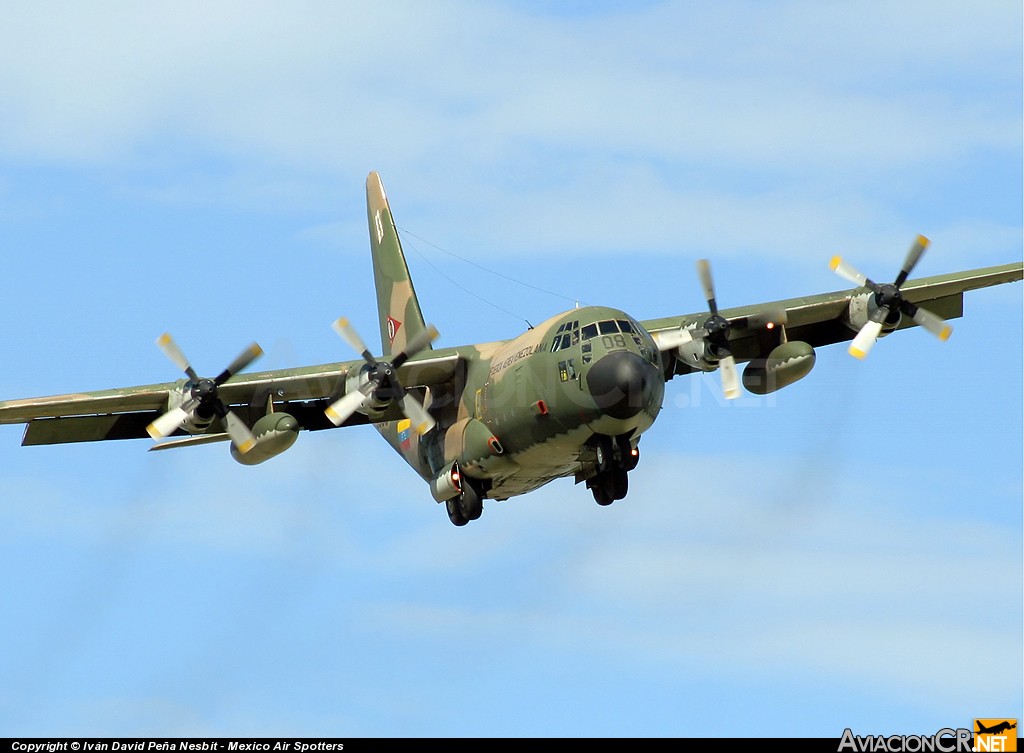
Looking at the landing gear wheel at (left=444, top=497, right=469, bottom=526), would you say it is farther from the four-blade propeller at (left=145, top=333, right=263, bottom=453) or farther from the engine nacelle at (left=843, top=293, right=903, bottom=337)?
the engine nacelle at (left=843, top=293, right=903, bottom=337)

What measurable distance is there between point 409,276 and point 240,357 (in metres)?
8.07

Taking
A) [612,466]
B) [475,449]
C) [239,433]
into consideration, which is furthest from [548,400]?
[239,433]

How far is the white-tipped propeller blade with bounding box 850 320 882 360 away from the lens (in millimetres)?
37875

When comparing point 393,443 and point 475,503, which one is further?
point 393,443

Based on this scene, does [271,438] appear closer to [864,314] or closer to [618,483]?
[618,483]

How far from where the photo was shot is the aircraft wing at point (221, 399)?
37094 millimetres

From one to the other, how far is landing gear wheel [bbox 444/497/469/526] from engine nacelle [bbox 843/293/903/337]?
10.1 m

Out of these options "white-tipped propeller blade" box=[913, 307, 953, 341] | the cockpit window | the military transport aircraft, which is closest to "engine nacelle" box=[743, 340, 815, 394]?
the military transport aircraft

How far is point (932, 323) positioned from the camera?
38.5 meters

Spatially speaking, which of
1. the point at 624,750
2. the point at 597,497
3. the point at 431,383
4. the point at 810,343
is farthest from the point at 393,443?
the point at 624,750

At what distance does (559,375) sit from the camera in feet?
112

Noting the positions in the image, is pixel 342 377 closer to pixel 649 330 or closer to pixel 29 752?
pixel 649 330

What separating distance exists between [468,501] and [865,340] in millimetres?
9701

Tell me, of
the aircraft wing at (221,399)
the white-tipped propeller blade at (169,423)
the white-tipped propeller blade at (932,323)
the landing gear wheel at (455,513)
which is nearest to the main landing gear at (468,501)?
the landing gear wheel at (455,513)
